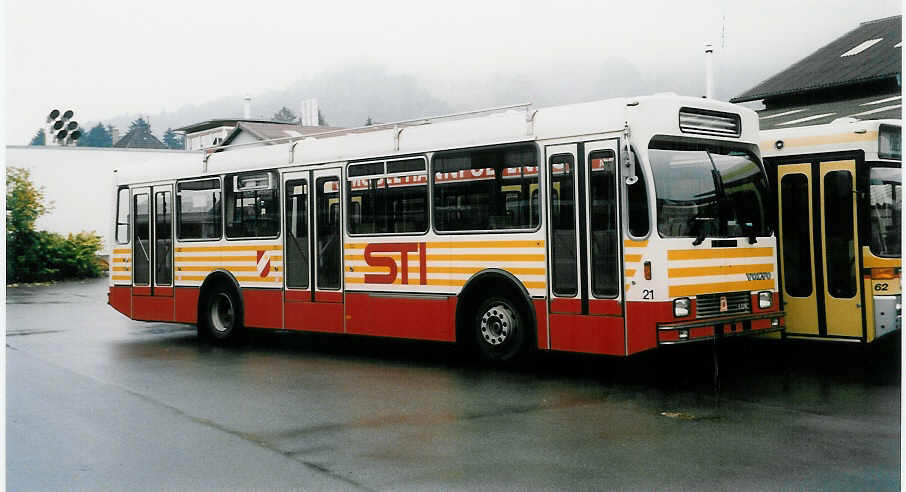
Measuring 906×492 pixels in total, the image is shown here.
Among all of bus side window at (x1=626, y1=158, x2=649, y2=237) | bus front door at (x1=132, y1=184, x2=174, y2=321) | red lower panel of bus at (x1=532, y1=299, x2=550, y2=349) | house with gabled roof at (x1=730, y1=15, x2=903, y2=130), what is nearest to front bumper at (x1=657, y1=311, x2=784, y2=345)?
bus side window at (x1=626, y1=158, x2=649, y2=237)

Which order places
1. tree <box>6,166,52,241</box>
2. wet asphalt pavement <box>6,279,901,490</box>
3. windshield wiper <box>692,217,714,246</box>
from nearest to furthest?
wet asphalt pavement <box>6,279,901,490</box> → windshield wiper <box>692,217,714,246</box> → tree <box>6,166,52,241</box>

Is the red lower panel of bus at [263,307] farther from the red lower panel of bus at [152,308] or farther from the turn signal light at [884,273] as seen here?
the turn signal light at [884,273]

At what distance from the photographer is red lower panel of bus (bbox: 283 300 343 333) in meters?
12.9

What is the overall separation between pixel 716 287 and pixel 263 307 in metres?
6.63

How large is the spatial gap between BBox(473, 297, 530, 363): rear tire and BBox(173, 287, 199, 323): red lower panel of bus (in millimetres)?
5547

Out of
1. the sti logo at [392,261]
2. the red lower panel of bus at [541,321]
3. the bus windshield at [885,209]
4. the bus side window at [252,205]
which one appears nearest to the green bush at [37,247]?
the bus side window at [252,205]

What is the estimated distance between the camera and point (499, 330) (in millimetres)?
11000

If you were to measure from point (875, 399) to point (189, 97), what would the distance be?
32.2 feet

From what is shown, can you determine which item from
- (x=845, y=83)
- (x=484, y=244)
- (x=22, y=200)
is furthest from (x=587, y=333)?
(x=22, y=200)

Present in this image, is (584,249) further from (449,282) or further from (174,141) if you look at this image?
(174,141)

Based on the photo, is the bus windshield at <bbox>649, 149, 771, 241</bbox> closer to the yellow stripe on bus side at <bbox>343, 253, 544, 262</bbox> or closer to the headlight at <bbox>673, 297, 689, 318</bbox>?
the headlight at <bbox>673, 297, 689, 318</bbox>

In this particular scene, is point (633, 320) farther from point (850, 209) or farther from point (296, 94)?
point (296, 94)

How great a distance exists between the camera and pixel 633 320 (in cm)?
966

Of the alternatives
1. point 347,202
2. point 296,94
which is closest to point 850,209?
point 347,202
